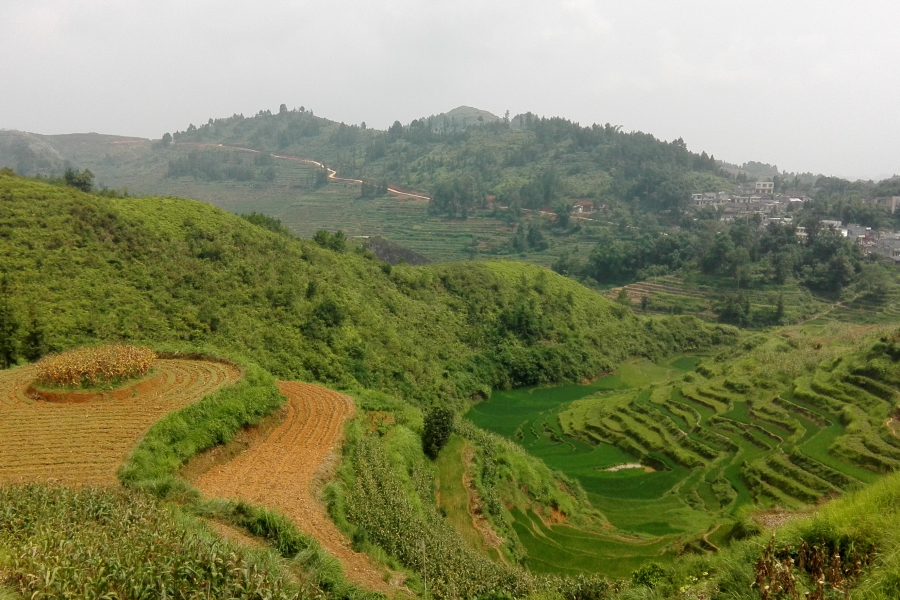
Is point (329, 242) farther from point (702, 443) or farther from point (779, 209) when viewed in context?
point (779, 209)

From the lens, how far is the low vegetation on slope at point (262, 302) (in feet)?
55.9

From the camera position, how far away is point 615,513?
1689 centimetres

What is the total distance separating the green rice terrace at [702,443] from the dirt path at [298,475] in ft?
18.0

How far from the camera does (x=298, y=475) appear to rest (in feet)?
35.4

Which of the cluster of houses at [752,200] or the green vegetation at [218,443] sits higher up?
the cluster of houses at [752,200]

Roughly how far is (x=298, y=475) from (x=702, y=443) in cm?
1592

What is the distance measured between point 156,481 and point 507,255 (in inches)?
2323

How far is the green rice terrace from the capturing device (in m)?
14.2

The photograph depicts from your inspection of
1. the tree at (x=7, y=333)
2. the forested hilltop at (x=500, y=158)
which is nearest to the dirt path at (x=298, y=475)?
the tree at (x=7, y=333)

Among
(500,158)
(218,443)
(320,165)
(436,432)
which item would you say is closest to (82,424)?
(218,443)

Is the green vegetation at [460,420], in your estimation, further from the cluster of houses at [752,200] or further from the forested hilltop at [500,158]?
the forested hilltop at [500,158]

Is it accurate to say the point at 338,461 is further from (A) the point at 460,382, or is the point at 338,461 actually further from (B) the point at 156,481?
(A) the point at 460,382

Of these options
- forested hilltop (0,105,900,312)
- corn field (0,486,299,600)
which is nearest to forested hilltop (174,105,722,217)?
forested hilltop (0,105,900,312)

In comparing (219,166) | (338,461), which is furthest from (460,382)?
(219,166)
